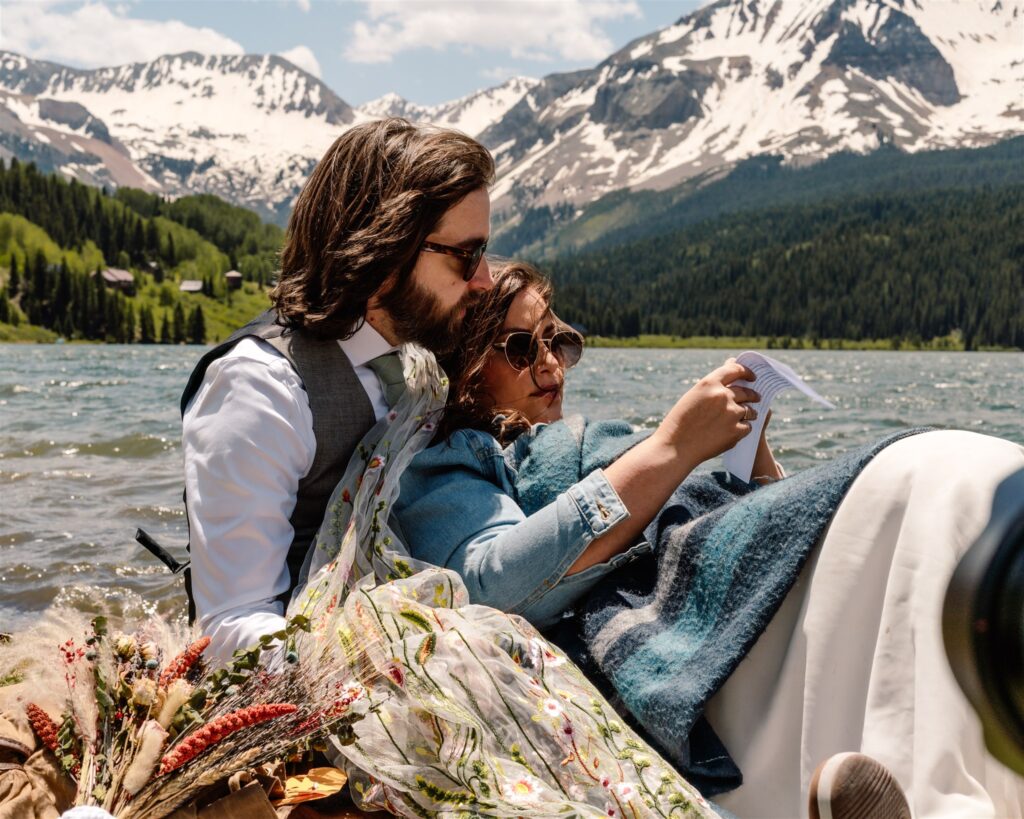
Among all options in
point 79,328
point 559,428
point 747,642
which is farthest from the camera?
point 79,328

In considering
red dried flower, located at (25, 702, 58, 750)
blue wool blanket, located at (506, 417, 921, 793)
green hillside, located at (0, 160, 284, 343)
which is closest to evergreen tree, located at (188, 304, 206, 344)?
green hillside, located at (0, 160, 284, 343)

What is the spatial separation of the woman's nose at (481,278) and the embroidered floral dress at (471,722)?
1.10 m

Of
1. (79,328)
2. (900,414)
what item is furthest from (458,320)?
(79,328)

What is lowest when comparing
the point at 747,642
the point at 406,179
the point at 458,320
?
the point at 747,642

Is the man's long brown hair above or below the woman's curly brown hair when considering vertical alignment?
above

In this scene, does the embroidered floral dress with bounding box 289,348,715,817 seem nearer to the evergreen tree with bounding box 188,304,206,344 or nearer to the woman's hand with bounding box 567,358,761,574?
the woman's hand with bounding box 567,358,761,574

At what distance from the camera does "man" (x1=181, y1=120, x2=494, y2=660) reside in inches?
107

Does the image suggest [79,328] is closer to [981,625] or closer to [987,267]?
[981,625]

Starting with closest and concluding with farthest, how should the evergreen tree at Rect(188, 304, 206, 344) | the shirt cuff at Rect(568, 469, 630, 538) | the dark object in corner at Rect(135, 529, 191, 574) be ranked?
the shirt cuff at Rect(568, 469, 630, 538) < the dark object in corner at Rect(135, 529, 191, 574) < the evergreen tree at Rect(188, 304, 206, 344)

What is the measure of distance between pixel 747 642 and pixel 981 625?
2.21ft

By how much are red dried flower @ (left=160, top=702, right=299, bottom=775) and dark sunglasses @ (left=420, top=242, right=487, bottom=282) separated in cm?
147

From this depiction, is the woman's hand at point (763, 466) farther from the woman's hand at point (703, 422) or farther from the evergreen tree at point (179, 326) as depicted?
the evergreen tree at point (179, 326)

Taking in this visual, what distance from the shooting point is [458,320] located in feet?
11.3

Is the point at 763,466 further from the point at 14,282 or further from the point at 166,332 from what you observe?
the point at 14,282
